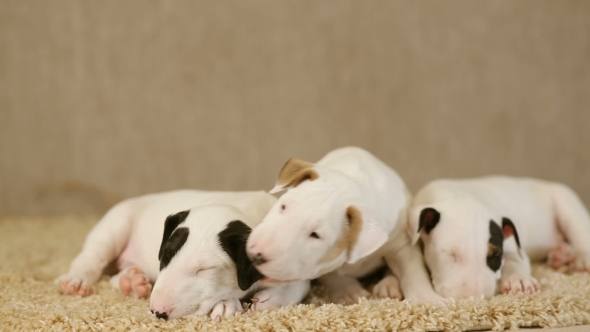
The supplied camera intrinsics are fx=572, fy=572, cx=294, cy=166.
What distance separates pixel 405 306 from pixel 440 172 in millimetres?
2402

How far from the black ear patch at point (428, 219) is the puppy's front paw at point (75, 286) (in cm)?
129

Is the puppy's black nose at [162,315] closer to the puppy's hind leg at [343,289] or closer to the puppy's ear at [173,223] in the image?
the puppy's ear at [173,223]

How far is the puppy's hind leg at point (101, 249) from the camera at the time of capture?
2303 mm

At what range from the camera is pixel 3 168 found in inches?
165

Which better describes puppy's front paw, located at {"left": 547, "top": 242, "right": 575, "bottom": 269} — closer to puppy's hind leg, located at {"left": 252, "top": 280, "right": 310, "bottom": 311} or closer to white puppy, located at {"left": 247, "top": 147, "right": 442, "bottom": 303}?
white puppy, located at {"left": 247, "top": 147, "right": 442, "bottom": 303}

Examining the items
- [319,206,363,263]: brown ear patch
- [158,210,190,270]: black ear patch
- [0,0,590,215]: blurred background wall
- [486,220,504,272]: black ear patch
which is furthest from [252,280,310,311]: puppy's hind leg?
[0,0,590,215]: blurred background wall

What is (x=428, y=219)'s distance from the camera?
2.17m

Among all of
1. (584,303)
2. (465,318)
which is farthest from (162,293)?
(584,303)

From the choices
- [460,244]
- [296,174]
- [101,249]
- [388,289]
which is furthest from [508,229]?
[101,249]

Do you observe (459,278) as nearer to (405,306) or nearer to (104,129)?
(405,306)

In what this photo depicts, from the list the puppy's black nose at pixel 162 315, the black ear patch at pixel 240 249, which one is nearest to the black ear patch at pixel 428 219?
the black ear patch at pixel 240 249

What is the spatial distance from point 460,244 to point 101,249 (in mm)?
1446

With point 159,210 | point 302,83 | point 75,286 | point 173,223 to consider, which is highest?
point 302,83

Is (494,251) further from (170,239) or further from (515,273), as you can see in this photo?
(170,239)
